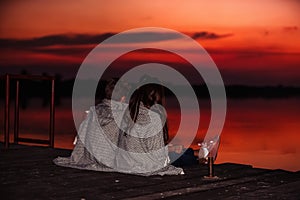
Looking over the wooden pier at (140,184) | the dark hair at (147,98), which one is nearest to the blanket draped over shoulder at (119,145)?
the dark hair at (147,98)

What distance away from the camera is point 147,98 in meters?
5.90

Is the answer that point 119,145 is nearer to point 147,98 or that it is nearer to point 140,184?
point 147,98

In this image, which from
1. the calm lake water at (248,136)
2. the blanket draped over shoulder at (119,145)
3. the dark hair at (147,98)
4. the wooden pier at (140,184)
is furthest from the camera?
the calm lake water at (248,136)

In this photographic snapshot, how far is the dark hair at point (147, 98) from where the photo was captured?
5816mm

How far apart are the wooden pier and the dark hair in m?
0.55

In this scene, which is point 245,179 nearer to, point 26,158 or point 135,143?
point 135,143

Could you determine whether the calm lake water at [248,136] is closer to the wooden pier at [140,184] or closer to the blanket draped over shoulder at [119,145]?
the wooden pier at [140,184]

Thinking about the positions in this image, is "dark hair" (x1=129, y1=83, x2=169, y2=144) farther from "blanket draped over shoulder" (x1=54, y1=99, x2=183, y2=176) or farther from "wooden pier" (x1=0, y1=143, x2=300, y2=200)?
"wooden pier" (x1=0, y1=143, x2=300, y2=200)

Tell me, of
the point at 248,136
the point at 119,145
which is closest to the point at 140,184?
the point at 119,145

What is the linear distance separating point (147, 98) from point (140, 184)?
2.66ft

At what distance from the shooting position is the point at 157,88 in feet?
19.1

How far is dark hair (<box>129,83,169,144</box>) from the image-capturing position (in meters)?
5.82

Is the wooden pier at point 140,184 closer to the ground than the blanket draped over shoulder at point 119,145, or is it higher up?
closer to the ground

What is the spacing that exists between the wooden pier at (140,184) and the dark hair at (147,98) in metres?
0.55
